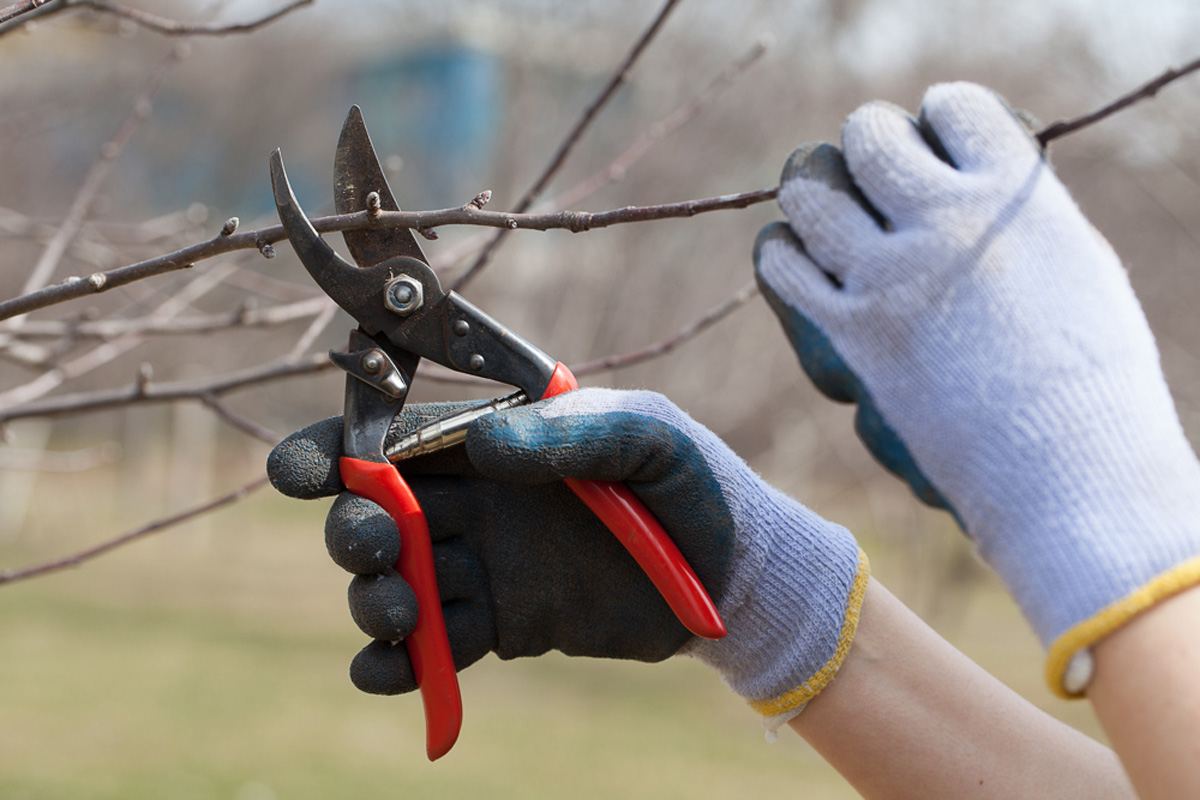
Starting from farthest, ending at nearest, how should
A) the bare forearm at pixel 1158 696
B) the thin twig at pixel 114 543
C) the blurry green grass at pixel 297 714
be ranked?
1. the blurry green grass at pixel 297 714
2. the thin twig at pixel 114 543
3. the bare forearm at pixel 1158 696

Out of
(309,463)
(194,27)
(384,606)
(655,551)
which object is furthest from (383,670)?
(194,27)

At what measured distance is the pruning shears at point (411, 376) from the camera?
1.37 metres

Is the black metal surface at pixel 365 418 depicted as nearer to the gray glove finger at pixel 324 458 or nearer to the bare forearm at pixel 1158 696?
the gray glove finger at pixel 324 458

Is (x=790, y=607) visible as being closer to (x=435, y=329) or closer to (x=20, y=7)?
(x=435, y=329)

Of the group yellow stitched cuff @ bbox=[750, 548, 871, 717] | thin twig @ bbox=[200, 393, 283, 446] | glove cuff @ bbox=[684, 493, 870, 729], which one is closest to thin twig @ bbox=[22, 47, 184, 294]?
thin twig @ bbox=[200, 393, 283, 446]

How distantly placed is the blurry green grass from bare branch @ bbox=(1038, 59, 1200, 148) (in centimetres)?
619

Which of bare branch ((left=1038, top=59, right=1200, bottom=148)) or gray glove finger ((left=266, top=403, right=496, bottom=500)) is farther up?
bare branch ((left=1038, top=59, right=1200, bottom=148))

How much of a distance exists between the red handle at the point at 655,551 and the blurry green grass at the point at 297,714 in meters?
5.66

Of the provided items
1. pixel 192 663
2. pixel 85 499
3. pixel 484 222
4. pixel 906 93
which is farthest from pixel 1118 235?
pixel 85 499

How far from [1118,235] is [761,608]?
10127 millimetres

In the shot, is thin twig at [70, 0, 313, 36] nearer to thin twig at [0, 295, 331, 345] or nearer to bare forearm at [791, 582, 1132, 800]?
thin twig at [0, 295, 331, 345]

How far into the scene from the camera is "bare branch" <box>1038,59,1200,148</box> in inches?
42.0

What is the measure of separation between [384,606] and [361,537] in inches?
4.0

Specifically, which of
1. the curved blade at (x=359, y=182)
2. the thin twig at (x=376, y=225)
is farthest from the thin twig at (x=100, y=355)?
the thin twig at (x=376, y=225)
